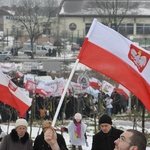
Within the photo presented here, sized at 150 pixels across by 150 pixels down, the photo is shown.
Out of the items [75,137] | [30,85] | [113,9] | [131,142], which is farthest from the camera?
[113,9]

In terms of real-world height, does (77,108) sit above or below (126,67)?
below

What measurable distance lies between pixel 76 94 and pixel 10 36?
59.0 meters

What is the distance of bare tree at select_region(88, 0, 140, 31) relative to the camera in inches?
2489

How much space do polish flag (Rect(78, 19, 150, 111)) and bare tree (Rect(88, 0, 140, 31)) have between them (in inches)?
2083

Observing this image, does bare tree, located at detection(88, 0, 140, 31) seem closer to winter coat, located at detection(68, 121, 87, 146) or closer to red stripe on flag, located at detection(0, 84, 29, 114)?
winter coat, located at detection(68, 121, 87, 146)

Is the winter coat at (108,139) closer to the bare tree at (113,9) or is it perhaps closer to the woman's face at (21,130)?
the woman's face at (21,130)

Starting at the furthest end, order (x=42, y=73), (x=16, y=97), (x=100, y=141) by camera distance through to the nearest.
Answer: (x=42, y=73) < (x=16, y=97) < (x=100, y=141)

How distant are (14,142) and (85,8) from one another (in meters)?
69.4

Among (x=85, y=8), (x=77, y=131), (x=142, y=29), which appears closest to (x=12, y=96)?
(x=77, y=131)

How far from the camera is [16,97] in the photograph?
9.66 metres

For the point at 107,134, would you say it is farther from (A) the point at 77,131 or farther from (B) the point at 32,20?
(B) the point at 32,20

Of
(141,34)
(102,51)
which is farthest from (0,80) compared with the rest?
(141,34)

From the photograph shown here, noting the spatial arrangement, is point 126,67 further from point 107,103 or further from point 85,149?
point 107,103

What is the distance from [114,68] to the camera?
25.1ft
